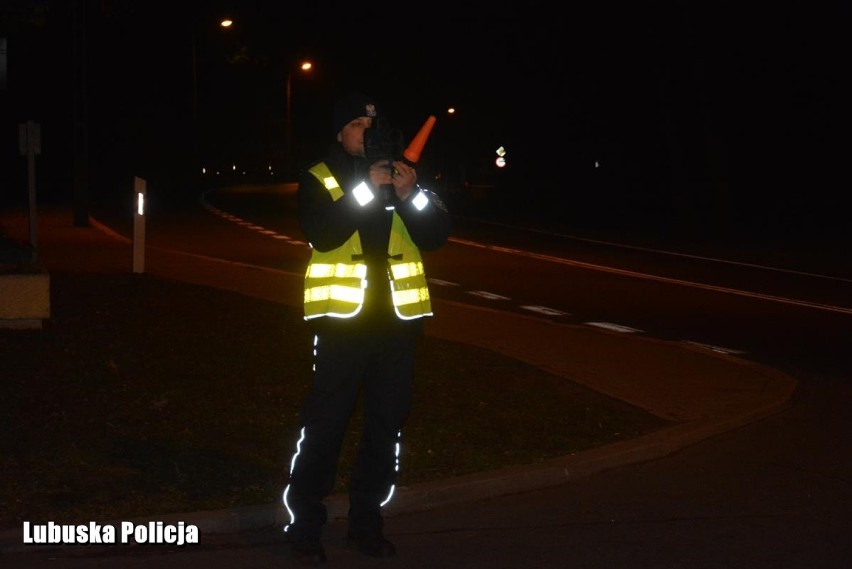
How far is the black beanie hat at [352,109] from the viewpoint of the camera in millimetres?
6195

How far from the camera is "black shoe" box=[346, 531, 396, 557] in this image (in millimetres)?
6398

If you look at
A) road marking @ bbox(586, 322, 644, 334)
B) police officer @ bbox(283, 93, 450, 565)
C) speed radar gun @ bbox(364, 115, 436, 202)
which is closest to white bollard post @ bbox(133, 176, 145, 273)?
road marking @ bbox(586, 322, 644, 334)

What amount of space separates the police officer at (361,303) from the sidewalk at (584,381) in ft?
2.51

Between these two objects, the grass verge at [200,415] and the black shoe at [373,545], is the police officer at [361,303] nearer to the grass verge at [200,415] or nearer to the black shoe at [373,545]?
the black shoe at [373,545]

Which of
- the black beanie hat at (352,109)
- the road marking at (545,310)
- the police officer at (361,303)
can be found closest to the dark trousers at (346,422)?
the police officer at (361,303)

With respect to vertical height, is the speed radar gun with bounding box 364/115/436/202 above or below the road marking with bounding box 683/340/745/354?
above

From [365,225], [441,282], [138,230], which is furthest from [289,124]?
[365,225]

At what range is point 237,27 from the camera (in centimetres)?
2184

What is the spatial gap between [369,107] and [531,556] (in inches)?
85.9

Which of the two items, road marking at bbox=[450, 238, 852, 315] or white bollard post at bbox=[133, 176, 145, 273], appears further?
road marking at bbox=[450, 238, 852, 315]

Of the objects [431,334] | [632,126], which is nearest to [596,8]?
[632,126]

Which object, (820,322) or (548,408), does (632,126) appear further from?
(548,408)

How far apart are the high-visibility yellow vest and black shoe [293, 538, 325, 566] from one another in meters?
0.99

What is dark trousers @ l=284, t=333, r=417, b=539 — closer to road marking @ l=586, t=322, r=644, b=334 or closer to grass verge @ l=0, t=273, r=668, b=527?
grass verge @ l=0, t=273, r=668, b=527
